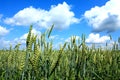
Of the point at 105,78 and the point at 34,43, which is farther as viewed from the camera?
the point at 105,78

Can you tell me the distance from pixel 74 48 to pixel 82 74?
56 centimetres

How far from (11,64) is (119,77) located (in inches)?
89.9

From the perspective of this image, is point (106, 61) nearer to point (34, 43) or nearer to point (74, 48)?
point (74, 48)

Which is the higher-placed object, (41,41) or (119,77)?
(41,41)

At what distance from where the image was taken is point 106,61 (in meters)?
5.46

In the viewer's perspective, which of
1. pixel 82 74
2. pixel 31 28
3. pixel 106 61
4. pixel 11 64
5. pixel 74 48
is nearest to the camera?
pixel 31 28

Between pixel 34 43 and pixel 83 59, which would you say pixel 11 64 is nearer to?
pixel 83 59

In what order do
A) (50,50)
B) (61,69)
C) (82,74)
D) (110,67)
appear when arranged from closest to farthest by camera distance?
(50,50), (82,74), (61,69), (110,67)

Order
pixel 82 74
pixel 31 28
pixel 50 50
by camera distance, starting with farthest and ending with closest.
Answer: pixel 82 74, pixel 50 50, pixel 31 28

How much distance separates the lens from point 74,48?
3.64 metres

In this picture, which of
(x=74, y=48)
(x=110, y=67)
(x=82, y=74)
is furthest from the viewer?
(x=110, y=67)

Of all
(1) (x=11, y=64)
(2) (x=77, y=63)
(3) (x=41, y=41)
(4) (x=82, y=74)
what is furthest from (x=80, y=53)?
(3) (x=41, y=41)

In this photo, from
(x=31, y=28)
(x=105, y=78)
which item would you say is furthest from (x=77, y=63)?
(x=31, y=28)

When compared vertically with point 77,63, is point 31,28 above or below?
above
